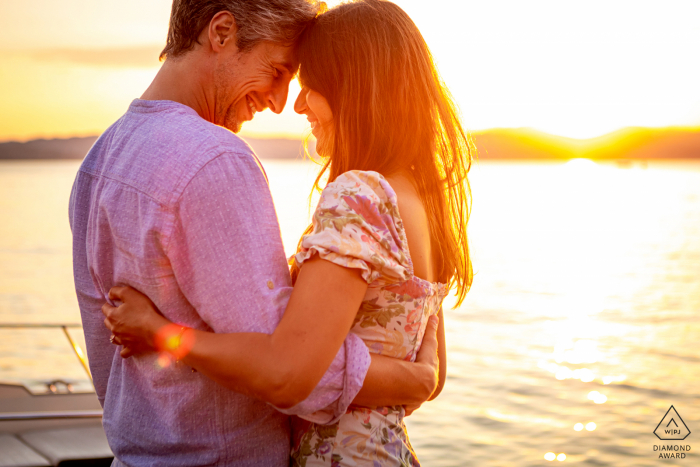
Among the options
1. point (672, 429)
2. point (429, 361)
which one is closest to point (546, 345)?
point (672, 429)

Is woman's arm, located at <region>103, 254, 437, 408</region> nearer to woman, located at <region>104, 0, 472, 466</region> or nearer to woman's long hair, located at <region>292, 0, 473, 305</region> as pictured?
woman, located at <region>104, 0, 472, 466</region>

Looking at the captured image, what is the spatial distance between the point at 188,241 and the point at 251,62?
0.68 m

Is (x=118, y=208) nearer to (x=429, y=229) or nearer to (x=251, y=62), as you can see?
(x=251, y=62)

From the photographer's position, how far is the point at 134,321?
4.55 ft

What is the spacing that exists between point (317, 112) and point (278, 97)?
22 cm

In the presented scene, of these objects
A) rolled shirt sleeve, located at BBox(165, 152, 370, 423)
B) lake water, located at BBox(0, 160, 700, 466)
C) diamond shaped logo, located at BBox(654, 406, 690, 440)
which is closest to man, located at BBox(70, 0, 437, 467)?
rolled shirt sleeve, located at BBox(165, 152, 370, 423)

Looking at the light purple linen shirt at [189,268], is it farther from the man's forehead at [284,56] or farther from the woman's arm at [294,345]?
the man's forehead at [284,56]

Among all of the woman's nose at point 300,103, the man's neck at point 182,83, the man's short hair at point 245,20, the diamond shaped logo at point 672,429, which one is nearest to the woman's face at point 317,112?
the woman's nose at point 300,103

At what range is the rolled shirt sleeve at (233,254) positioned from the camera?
50.5 inches

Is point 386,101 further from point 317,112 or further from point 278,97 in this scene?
point 278,97

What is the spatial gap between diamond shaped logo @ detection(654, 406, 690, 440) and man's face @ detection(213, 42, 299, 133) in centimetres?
868

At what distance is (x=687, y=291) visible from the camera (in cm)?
1738

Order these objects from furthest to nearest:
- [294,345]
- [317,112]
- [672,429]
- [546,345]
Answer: [546,345], [672,429], [317,112], [294,345]

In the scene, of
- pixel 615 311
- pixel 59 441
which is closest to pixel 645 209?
pixel 615 311
